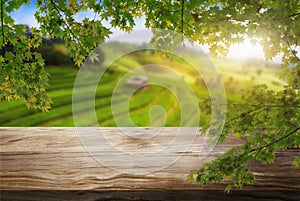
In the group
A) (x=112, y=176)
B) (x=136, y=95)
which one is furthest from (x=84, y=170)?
(x=136, y=95)

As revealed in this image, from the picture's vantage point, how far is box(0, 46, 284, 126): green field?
2.55 m

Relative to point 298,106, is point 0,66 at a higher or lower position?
higher

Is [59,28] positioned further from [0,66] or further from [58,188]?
[58,188]

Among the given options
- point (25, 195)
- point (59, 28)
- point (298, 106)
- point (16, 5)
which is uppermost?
point (16, 5)

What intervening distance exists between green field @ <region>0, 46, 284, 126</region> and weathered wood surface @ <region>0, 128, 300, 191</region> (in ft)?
1.24

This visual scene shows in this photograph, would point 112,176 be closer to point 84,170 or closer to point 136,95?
point 84,170

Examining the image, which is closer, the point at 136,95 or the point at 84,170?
the point at 84,170

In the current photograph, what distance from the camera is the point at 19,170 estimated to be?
2.65m

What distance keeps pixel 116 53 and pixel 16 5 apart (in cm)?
80

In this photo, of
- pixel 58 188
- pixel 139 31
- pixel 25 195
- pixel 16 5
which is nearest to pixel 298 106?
pixel 139 31

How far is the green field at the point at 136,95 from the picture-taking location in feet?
8.38

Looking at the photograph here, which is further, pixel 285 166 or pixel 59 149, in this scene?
pixel 59 149

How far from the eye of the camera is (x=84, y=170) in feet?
8.66

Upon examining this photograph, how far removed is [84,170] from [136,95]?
7.79 feet
